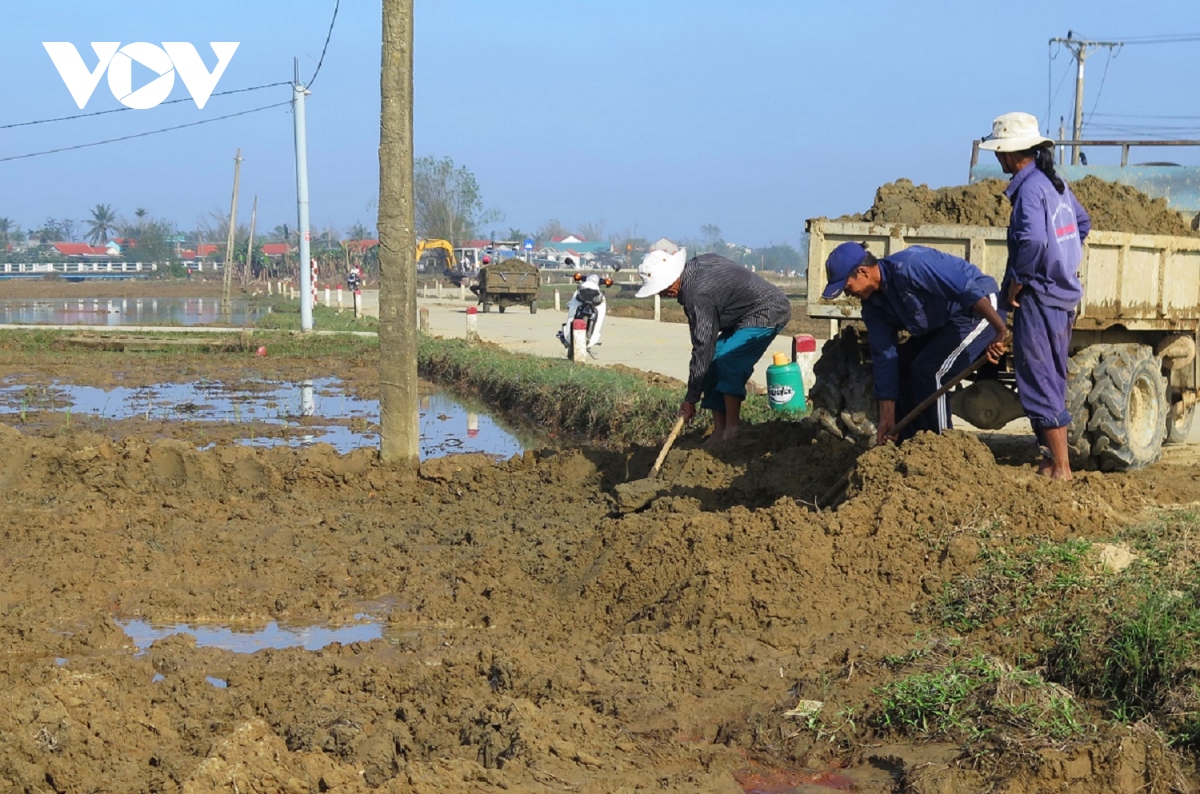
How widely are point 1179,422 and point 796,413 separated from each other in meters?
2.90

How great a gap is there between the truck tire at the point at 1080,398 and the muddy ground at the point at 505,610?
0.51m

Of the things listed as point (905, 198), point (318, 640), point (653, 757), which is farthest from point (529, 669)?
point (905, 198)

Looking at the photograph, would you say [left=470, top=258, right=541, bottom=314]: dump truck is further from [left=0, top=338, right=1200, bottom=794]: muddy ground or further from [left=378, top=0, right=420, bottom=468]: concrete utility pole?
[left=0, top=338, right=1200, bottom=794]: muddy ground

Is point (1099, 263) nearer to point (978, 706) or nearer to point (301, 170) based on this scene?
point (978, 706)

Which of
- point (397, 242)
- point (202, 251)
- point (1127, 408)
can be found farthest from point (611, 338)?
point (202, 251)

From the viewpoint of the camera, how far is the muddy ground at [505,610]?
3984 millimetres

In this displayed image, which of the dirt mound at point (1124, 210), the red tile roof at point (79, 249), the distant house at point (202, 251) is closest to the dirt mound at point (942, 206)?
the dirt mound at point (1124, 210)

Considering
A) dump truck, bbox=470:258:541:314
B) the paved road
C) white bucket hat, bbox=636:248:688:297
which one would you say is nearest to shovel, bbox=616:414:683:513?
white bucket hat, bbox=636:248:688:297

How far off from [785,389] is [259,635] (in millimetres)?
5374

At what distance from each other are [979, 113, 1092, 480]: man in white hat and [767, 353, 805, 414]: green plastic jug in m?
3.87

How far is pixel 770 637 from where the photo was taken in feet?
16.7

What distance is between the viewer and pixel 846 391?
857cm

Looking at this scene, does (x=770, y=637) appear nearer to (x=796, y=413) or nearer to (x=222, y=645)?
(x=222, y=645)

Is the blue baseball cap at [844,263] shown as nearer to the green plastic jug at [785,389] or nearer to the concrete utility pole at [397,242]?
the green plastic jug at [785,389]
